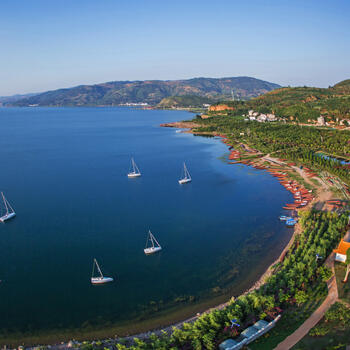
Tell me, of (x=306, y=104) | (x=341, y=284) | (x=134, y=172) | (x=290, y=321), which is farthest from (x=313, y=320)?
(x=306, y=104)

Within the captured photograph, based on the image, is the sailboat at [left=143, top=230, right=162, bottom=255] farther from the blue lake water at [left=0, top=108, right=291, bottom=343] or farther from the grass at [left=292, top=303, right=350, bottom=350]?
the grass at [left=292, top=303, right=350, bottom=350]

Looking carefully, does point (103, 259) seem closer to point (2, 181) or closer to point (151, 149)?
point (2, 181)

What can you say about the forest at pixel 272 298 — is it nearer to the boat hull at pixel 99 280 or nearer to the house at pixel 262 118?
the boat hull at pixel 99 280

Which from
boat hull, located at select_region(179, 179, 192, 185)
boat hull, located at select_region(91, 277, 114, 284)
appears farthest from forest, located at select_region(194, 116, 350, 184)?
boat hull, located at select_region(91, 277, 114, 284)

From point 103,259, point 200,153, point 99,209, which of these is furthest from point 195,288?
point 200,153

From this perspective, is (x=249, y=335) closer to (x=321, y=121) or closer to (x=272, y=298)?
(x=272, y=298)

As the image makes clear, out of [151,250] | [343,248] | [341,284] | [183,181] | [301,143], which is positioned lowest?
[151,250]
